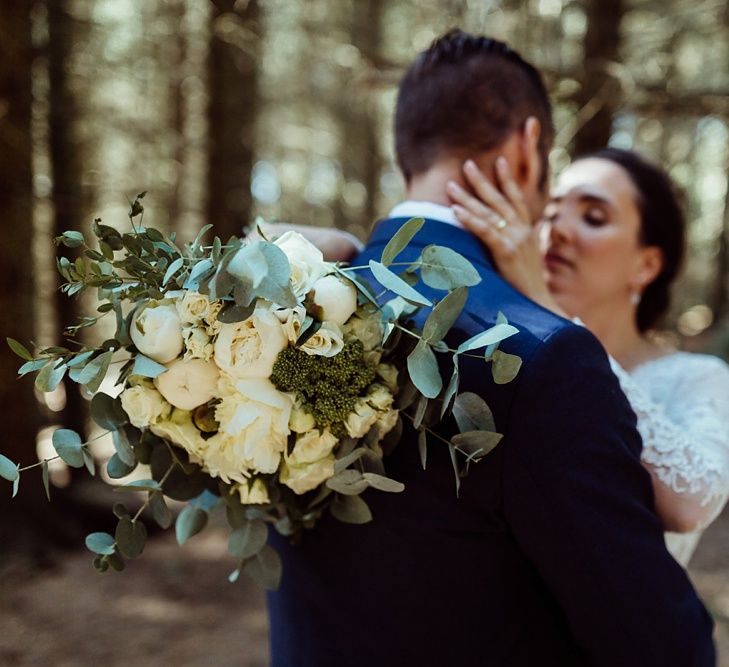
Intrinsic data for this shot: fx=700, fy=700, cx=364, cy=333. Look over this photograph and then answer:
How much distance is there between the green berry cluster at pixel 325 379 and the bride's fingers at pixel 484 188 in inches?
25.4

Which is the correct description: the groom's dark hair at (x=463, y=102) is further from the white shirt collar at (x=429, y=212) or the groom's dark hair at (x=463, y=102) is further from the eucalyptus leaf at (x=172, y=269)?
the eucalyptus leaf at (x=172, y=269)

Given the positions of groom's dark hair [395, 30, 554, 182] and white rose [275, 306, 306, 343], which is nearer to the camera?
white rose [275, 306, 306, 343]

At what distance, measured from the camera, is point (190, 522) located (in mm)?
1543

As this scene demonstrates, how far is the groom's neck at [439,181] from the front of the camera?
1.65 m

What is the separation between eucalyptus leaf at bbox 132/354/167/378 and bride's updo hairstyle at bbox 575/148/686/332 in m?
2.13

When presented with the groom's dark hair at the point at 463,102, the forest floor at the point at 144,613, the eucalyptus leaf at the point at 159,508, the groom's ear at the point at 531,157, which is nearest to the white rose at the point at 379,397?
the eucalyptus leaf at the point at 159,508

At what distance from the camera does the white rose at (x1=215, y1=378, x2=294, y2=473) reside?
114 cm

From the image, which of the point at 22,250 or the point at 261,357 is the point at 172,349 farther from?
the point at 22,250

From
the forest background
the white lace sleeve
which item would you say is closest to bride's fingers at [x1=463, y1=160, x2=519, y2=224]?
the white lace sleeve

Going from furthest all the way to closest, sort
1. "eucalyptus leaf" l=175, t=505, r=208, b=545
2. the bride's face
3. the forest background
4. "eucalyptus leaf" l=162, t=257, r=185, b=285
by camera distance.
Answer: the forest background < the bride's face < "eucalyptus leaf" l=175, t=505, r=208, b=545 < "eucalyptus leaf" l=162, t=257, r=185, b=285

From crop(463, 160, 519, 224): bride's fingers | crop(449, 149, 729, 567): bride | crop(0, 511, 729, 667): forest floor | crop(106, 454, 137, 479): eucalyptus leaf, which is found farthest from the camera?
crop(0, 511, 729, 667): forest floor

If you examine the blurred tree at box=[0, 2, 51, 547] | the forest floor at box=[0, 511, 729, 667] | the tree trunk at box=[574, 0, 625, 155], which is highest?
the tree trunk at box=[574, 0, 625, 155]

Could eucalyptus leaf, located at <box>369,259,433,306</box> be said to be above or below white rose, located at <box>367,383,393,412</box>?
above

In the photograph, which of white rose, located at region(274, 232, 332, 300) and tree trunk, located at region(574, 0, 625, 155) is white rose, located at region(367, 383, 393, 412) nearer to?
white rose, located at region(274, 232, 332, 300)
